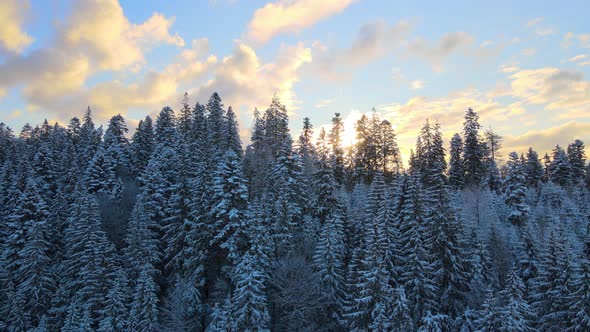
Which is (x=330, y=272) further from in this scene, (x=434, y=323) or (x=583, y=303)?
(x=583, y=303)

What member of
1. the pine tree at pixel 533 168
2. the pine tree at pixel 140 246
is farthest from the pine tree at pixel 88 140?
the pine tree at pixel 533 168

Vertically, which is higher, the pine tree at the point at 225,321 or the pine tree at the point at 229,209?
the pine tree at the point at 229,209

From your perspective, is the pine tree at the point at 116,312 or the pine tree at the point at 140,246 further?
the pine tree at the point at 140,246

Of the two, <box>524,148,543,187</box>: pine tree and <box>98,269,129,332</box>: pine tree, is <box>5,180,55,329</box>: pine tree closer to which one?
<box>98,269,129,332</box>: pine tree

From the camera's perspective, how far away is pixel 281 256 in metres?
39.5

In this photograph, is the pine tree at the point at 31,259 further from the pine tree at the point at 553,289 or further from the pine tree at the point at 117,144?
the pine tree at the point at 553,289

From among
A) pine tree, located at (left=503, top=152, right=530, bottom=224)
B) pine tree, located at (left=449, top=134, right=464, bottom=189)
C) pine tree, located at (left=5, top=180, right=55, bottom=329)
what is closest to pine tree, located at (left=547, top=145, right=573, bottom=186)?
pine tree, located at (left=449, top=134, right=464, bottom=189)

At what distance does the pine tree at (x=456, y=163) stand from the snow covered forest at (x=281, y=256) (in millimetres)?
11723

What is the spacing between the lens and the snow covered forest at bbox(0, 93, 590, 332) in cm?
3119

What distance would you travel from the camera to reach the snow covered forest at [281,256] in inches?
1228

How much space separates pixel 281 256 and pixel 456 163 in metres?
51.8

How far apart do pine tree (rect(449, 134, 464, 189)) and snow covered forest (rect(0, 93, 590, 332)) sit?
11723mm

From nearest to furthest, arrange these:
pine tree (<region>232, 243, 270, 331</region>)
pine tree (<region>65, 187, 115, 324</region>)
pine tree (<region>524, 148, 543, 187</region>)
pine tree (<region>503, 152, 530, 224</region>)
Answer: pine tree (<region>232, 243, 270, 331</region>) < pine tree (<region>65, 187, 115, 324</region>) < pine tree (<region>503, 152, 530, 224</region>) < pine tree (<region>524, 148, 543, 187</region>)

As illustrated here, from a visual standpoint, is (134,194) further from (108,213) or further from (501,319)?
(501,319)
